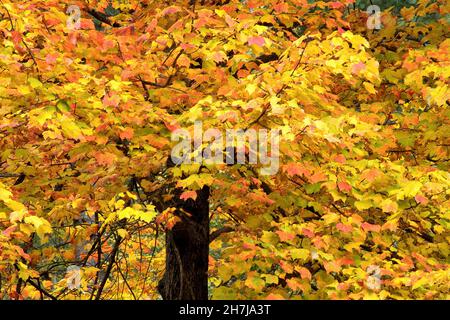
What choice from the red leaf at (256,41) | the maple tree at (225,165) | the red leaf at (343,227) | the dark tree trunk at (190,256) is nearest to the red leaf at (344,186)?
the maple tree at (225,165)

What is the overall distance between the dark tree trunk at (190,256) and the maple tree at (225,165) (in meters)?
0.02

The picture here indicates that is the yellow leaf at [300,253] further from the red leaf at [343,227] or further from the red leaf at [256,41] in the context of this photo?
the red leaf at [256,41]

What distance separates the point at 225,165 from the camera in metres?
6.40

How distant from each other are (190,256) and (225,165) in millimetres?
2164

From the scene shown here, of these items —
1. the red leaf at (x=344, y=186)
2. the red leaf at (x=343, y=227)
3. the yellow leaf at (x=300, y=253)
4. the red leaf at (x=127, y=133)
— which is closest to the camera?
the yellow leaf at (x=300, y=253)

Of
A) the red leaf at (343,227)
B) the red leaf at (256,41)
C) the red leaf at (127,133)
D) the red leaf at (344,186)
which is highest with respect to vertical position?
the red leaf at (256,41)

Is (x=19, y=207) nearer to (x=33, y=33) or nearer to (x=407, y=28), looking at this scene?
(x=33, y=33)

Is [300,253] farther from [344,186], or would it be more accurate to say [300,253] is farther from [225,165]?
[225,165]

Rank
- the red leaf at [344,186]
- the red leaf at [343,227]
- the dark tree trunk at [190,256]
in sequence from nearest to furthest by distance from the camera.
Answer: the red leaf at [343,227]
the red leaf at [344,186]
the dark tree trunk at [190,256]

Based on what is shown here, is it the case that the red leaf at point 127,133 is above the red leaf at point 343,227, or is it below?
above

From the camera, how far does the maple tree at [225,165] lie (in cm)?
570

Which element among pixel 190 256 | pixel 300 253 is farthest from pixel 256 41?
pixel 190 256

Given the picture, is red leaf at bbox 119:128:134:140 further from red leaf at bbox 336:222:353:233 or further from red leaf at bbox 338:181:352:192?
red leaf at bbox 336:222:353:233
